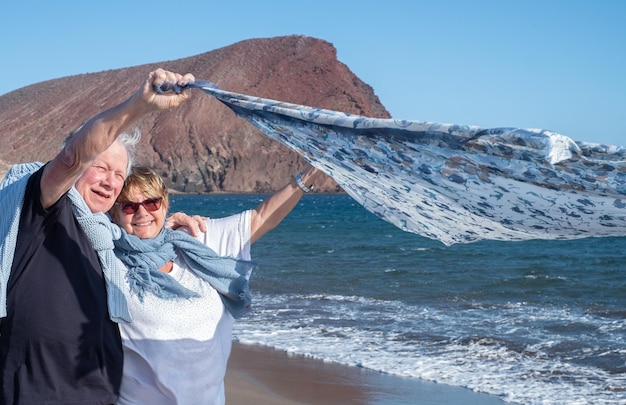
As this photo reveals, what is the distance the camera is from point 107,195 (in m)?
2.41

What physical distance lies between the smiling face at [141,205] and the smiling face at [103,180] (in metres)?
0.19

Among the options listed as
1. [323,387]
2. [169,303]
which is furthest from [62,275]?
[323,387]

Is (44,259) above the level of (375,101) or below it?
below

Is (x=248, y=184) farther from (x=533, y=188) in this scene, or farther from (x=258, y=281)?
(x=533, y=188)

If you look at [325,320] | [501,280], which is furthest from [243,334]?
[501,280]

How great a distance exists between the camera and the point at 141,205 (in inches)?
106

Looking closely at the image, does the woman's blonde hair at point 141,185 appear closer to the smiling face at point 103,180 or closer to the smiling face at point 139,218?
the smiling face at point 139,218

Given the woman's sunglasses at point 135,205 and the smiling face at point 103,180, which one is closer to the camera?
the smiling face at point 103,180

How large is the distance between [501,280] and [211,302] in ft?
47.5

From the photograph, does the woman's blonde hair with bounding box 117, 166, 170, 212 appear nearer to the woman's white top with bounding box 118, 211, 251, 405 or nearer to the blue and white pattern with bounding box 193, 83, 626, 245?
the woman's white top with bounding box 118, 211, 251, 405

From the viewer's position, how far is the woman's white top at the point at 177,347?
2564 millimetres

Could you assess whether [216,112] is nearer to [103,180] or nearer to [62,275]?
[103,180]

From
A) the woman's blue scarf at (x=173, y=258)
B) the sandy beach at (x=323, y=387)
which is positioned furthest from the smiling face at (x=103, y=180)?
the sandy beach at (x=323, y=387)

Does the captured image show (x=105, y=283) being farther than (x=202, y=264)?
No
